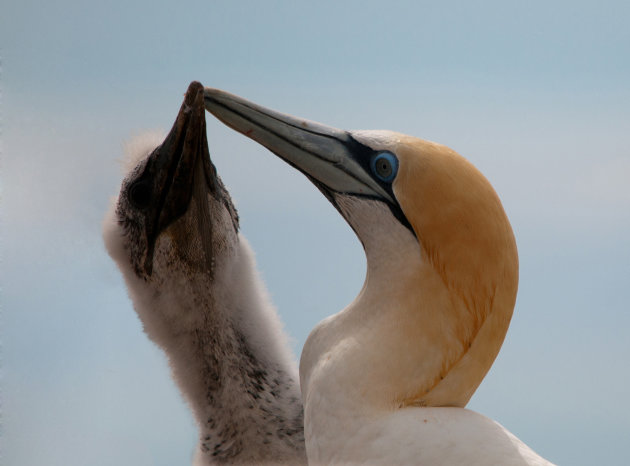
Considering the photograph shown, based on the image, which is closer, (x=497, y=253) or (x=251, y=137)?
(x=497, y=253)

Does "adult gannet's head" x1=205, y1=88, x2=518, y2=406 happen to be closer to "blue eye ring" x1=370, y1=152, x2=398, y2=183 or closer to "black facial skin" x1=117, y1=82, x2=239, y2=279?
"blue eye ring" x1=370, y1=152, x2=398, y2=183

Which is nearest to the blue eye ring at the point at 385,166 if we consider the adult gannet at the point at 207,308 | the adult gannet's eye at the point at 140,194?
the adult gannet at the point at 207,308

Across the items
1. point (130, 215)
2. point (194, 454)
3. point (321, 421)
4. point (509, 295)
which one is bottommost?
point (194, 454)

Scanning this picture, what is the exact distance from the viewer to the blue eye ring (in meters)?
1.56

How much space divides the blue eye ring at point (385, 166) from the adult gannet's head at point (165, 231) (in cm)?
74

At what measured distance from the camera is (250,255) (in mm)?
2514

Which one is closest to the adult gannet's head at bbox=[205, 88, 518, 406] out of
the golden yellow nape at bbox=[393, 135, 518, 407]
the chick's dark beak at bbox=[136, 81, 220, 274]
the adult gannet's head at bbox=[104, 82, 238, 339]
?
the golden yellow nape at bbox=[393, 135, 518, 407]

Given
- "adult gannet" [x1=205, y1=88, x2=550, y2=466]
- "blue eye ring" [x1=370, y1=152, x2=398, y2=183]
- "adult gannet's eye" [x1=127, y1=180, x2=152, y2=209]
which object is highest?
"adult gannet's eye" [x1=127, y1=180, x2=152, y2=209]

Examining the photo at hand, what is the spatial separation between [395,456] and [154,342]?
114cm

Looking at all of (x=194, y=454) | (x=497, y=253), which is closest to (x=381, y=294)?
(x=497, y=253)

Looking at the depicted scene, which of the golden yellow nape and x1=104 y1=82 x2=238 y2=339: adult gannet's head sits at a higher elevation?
x1=104 y1=82 x2=238 y2=339: adult gannet's head

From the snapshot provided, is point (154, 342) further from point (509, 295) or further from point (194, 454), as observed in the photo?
point (509, 295)

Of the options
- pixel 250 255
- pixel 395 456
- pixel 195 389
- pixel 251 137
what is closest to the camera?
pixel 395 456

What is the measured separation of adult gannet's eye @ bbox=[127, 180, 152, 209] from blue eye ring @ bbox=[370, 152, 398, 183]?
954mm
